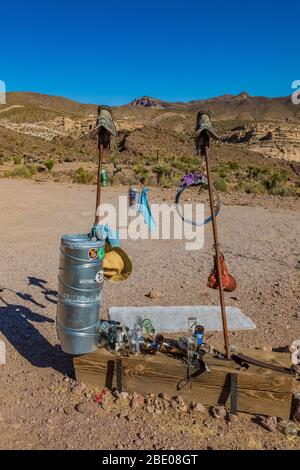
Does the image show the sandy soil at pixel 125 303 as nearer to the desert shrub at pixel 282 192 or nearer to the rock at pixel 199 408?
the rock at pixel 199 408

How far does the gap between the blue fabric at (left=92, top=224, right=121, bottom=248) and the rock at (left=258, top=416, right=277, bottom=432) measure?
2.04 m

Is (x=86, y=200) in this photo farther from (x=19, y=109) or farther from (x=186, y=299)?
(x=19, y=109)

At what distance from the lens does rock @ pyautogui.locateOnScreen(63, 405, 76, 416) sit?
3.86 meters

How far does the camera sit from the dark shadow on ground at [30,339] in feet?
15.3

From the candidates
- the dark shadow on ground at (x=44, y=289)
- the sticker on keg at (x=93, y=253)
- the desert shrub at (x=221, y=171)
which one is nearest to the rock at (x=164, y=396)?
the sticker on keg at (x=93, y=253)

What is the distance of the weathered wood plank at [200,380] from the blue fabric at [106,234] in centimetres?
103

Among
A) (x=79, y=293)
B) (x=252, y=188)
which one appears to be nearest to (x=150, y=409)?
(x=79, y=293)

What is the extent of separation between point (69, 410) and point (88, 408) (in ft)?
0.50

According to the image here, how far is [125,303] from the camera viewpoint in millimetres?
6344

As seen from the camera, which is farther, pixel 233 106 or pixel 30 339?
pixel 233 106

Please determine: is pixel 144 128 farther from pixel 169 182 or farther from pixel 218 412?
pixel 218 412

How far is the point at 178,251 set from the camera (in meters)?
9.52

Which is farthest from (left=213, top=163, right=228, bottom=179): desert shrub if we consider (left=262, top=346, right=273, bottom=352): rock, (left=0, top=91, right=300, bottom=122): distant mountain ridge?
(left=0, top=91, right=300, bottom=122): distant mountain ridge
